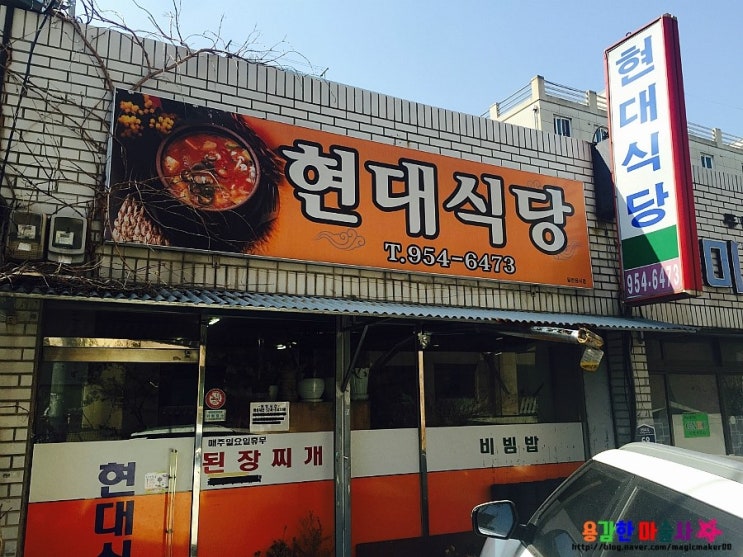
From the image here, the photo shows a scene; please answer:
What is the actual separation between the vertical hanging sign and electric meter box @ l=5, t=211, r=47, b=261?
6.98 metres

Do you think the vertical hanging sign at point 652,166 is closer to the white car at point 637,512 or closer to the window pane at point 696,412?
the window pane at point 696,412

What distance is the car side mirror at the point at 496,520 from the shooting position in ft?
10.2

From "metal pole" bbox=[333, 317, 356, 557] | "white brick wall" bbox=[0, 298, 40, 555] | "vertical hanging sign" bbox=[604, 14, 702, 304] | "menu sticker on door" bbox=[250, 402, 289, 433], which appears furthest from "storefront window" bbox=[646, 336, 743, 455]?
"white brick wall" bbox=[0, 298, 40, 555]

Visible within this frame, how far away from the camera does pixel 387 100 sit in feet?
24.0

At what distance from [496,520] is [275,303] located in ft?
9.18

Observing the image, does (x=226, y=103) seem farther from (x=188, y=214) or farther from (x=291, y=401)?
(x=291, y=401)

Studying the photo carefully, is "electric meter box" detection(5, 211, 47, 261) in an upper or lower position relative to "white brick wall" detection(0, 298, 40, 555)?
upper

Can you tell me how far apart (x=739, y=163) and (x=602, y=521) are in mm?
48537

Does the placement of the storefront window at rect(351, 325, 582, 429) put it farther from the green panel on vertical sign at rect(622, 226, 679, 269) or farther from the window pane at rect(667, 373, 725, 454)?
the window pane at rect(667, 373, 725, 454)

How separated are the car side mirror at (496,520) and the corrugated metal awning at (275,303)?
2.46 meters

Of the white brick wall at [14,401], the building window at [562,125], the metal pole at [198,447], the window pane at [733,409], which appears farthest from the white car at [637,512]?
the building window at [562,125]

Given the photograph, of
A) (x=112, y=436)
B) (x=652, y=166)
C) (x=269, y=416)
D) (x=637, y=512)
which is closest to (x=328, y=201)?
(x=269, y=416)

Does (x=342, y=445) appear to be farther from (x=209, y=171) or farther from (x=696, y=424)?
(x=696, y=424)

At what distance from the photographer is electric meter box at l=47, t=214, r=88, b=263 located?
512 centimetres
